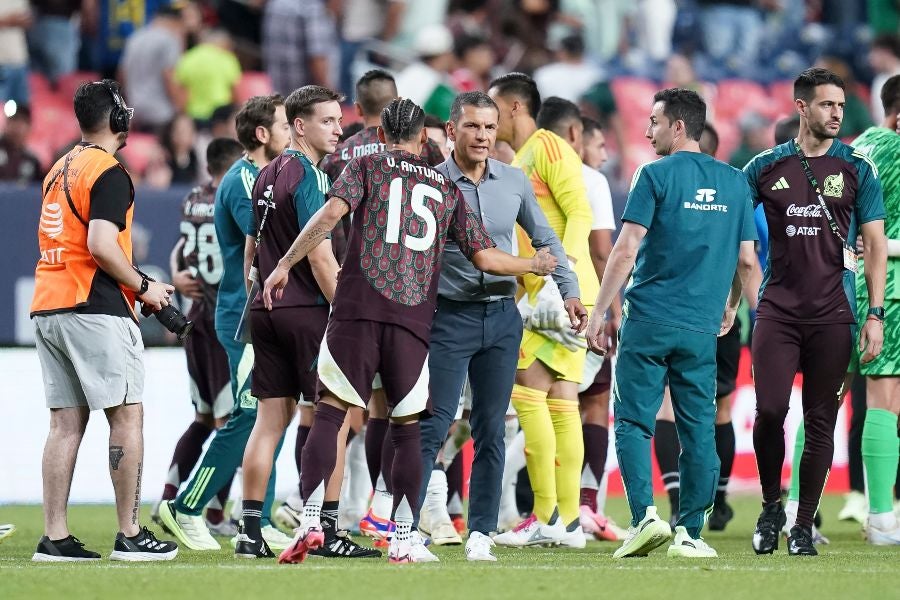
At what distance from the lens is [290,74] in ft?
54.4

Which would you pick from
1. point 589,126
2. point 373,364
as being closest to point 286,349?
point 373,364

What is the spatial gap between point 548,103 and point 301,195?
2519 mm

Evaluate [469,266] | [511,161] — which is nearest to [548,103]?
[511,161]

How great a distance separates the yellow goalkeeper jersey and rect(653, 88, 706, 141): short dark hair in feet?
3.49

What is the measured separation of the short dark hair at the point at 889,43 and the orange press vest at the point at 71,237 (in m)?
13.7

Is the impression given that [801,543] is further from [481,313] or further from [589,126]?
[589,126]

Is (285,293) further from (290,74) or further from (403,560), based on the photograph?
(290,74)

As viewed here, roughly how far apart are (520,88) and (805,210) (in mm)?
1927

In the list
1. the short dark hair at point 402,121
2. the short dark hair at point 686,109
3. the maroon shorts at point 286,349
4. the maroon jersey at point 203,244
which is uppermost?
the short dark hair at point 686,109

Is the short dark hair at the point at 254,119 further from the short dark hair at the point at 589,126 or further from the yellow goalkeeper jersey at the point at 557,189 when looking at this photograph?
the short dark hair at the point at 589,126

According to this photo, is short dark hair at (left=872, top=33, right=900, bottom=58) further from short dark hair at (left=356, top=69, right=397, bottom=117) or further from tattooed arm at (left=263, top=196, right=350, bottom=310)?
tattooed arm at (left=263, top=196, right=350, bottom=310)

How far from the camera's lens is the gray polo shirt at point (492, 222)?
7.89m

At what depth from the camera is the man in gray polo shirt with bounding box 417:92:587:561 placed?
7.80 m

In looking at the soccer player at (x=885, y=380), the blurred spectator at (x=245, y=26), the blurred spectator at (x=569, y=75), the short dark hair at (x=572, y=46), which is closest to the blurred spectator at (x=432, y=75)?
the blurred spectator at (x=569, y=75)
